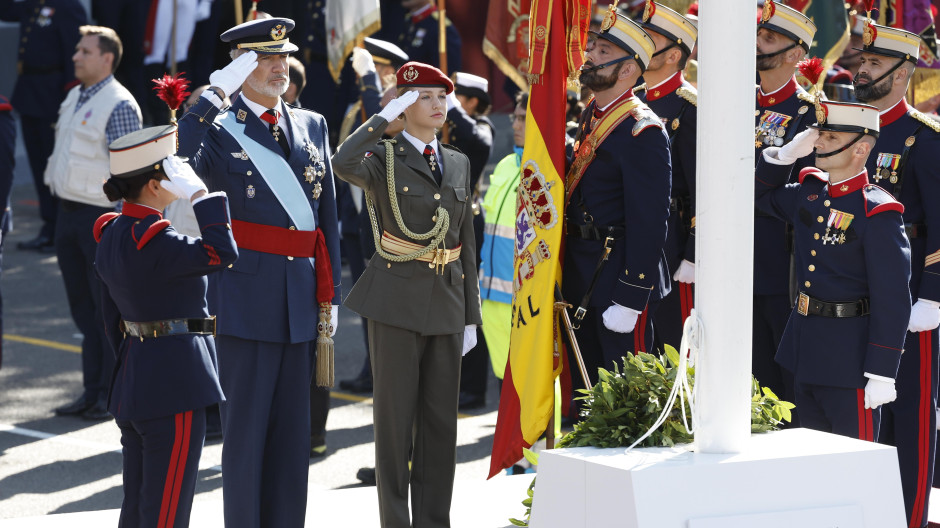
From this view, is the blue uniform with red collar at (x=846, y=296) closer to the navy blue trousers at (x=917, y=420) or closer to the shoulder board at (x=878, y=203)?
the shoulder board at (x=878, y=203)

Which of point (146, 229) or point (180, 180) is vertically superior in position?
point (180, 180)

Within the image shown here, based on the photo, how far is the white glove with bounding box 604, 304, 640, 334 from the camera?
17.9 feet

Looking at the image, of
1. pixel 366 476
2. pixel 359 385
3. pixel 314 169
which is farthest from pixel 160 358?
pixel 359 385

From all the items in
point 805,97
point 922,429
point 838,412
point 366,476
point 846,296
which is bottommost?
point 366,476

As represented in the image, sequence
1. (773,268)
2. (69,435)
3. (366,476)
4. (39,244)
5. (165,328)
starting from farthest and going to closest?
(39,244) → (69,435) → (366,476) → (773,268) → (165,328)

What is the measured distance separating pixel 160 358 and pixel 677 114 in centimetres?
268

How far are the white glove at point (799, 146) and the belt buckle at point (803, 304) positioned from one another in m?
0.57

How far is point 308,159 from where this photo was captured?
5.45 m

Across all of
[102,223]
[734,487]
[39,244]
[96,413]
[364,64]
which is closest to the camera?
[734,487]

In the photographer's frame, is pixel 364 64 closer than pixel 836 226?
No

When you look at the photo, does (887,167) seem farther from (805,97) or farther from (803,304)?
(803,304)

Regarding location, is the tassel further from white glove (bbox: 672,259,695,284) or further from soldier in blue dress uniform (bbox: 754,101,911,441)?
soldier in blue dress uniform (bbox: 754,101,911,441)

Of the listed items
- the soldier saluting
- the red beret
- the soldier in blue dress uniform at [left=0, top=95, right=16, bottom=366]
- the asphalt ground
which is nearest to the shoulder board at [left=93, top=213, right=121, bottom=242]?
the soldier saluting

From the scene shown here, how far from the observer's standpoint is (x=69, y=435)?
303 inches
